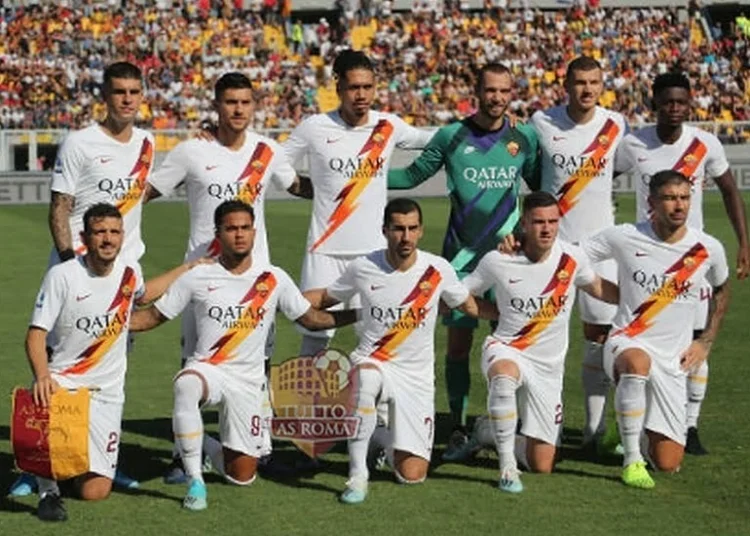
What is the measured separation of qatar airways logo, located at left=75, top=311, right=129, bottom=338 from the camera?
27.3ft

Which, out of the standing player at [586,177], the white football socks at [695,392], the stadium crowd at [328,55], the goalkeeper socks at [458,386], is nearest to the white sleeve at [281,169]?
the goalkeeper socks at [458,386]

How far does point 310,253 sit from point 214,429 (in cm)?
136

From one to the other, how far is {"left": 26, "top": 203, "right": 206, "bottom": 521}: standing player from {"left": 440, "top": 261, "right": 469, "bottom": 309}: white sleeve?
5.49 feet

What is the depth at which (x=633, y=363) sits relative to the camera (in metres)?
8.80

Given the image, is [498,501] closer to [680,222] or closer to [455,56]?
[680,222]

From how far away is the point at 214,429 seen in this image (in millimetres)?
10086

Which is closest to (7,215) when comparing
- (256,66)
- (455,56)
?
(256,66)

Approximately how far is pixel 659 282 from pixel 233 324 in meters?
2.45

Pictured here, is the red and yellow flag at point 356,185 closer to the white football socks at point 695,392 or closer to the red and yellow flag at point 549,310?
the red and yellow flag at point 549,310

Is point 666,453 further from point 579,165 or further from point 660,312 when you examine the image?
point 579,165

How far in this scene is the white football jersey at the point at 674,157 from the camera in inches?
385

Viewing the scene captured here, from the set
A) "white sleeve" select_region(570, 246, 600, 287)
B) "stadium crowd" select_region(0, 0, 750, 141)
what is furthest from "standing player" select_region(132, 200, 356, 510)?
"stadium crowd" select_region(0, 0, 750, 141)

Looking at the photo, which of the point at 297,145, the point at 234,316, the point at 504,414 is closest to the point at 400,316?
the point at 504,414

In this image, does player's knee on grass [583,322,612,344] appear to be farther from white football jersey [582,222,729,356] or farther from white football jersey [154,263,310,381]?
white football jersey [154,263,310,381]
